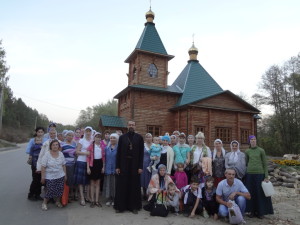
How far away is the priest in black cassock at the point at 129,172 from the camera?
530 cm

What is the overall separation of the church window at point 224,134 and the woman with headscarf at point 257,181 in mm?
10729

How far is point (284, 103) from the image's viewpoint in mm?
30109

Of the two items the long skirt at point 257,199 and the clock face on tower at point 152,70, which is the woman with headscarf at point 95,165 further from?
the clock face on tower at point 152,70

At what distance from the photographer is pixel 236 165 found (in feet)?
18.4

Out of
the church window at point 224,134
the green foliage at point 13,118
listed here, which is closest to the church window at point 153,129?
the church window at point 224,134

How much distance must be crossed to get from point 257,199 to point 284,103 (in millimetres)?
29003

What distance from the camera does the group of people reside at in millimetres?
5234

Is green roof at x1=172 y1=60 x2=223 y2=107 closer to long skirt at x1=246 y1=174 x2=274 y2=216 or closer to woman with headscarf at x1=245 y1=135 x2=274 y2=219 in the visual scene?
woman with headscarf at x1=245 y1=135 x2=274 y2=219

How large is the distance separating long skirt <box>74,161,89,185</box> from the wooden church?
9.74m

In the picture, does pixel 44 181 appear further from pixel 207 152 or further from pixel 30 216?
pixel 207 152

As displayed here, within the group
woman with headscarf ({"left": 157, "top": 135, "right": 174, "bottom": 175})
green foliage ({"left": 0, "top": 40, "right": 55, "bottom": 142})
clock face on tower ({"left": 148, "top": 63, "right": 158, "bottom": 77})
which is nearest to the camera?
woman with headscarf ({"left": 157, "top": 135, "right": 174, "bottom": 175})

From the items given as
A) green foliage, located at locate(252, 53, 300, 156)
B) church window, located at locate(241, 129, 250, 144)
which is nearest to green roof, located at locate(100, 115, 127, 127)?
church window, located at locate(241, 129, 250, 144)

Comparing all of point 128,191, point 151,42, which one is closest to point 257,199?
point 128,191

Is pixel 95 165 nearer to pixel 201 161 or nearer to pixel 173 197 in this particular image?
pixel 173 197
